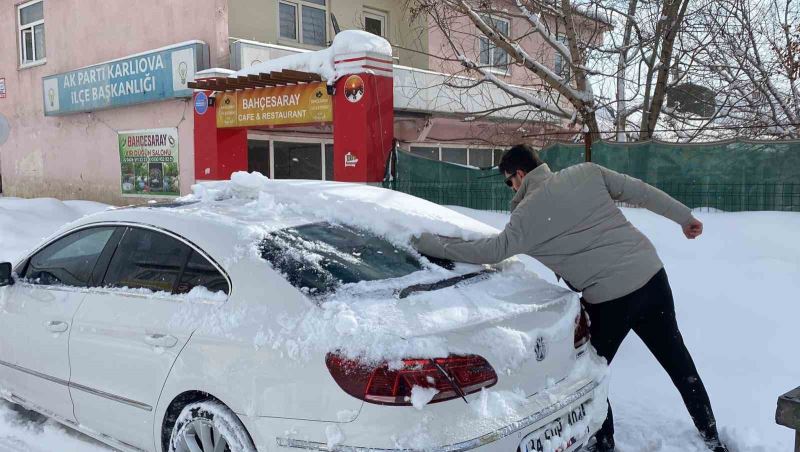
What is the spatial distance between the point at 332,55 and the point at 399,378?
28.9 ft

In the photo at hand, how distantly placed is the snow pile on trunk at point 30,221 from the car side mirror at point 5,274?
5050 millimetres

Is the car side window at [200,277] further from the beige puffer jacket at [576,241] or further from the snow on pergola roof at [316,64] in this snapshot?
the snow on pergola roof at [316,64]

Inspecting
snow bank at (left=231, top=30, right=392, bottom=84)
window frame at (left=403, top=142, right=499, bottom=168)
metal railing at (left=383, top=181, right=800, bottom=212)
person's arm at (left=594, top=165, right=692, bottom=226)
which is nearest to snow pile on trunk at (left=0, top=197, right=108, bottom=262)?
snow bank at (left=231, top=30, right=392, bottom=84)

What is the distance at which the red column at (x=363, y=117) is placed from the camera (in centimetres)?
1005

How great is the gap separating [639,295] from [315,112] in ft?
27.1

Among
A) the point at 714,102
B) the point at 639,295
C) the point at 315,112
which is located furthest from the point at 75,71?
the point at 639,295

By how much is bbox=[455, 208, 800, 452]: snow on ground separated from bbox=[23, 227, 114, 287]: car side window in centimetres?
299

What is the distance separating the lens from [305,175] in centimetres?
1412

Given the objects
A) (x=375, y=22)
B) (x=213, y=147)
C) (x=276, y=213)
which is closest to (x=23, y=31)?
(x=213, y=147)

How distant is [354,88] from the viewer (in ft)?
33.1

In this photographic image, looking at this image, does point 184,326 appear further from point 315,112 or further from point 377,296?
point 315,112

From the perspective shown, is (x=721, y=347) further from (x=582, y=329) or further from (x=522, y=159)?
(x=522, y=159)

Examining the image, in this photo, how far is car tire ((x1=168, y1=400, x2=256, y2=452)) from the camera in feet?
7.98

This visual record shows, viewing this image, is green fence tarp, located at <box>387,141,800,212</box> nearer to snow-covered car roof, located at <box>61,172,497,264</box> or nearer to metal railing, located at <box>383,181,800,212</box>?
metal railing, located at <box>383,181,800,212</box>
